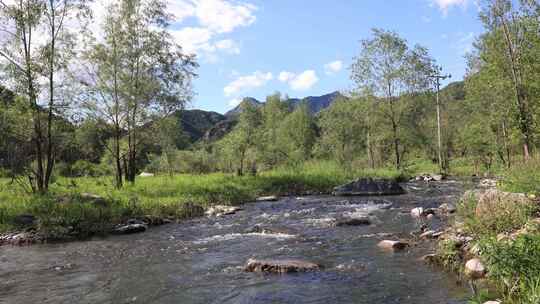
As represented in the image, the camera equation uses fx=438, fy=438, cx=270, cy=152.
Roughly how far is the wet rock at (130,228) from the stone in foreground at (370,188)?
16107mm

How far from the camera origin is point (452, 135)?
64875 mm

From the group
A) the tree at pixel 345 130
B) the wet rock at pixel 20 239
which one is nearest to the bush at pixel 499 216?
the wet rock at pixel 20 239

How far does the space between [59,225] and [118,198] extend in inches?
195

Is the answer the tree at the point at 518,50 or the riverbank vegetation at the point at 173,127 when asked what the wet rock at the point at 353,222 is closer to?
the riverbank vegetation at the point at 173,127

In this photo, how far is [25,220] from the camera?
1739 cm

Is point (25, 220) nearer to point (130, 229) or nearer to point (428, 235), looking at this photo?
point (130, 229)

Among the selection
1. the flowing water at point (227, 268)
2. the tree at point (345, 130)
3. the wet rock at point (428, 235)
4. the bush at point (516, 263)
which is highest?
the tree at point (345, 130)

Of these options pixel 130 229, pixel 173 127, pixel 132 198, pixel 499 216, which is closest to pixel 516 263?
pixel 499 216

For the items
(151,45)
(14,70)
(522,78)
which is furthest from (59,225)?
(522,78)

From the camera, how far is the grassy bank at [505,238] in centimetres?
728

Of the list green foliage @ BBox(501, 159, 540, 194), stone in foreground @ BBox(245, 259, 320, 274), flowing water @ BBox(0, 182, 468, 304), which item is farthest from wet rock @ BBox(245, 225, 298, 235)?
green foliage @ BBox(501, 159, 540, 194)

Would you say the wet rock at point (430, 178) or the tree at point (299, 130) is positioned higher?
the tree at point (299, 130)

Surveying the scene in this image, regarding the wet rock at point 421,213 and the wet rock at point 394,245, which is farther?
the wet rock at point 421,213

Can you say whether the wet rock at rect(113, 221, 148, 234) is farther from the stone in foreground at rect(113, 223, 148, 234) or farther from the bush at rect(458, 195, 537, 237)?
the bush at rect(458, 195, 537, 237)
